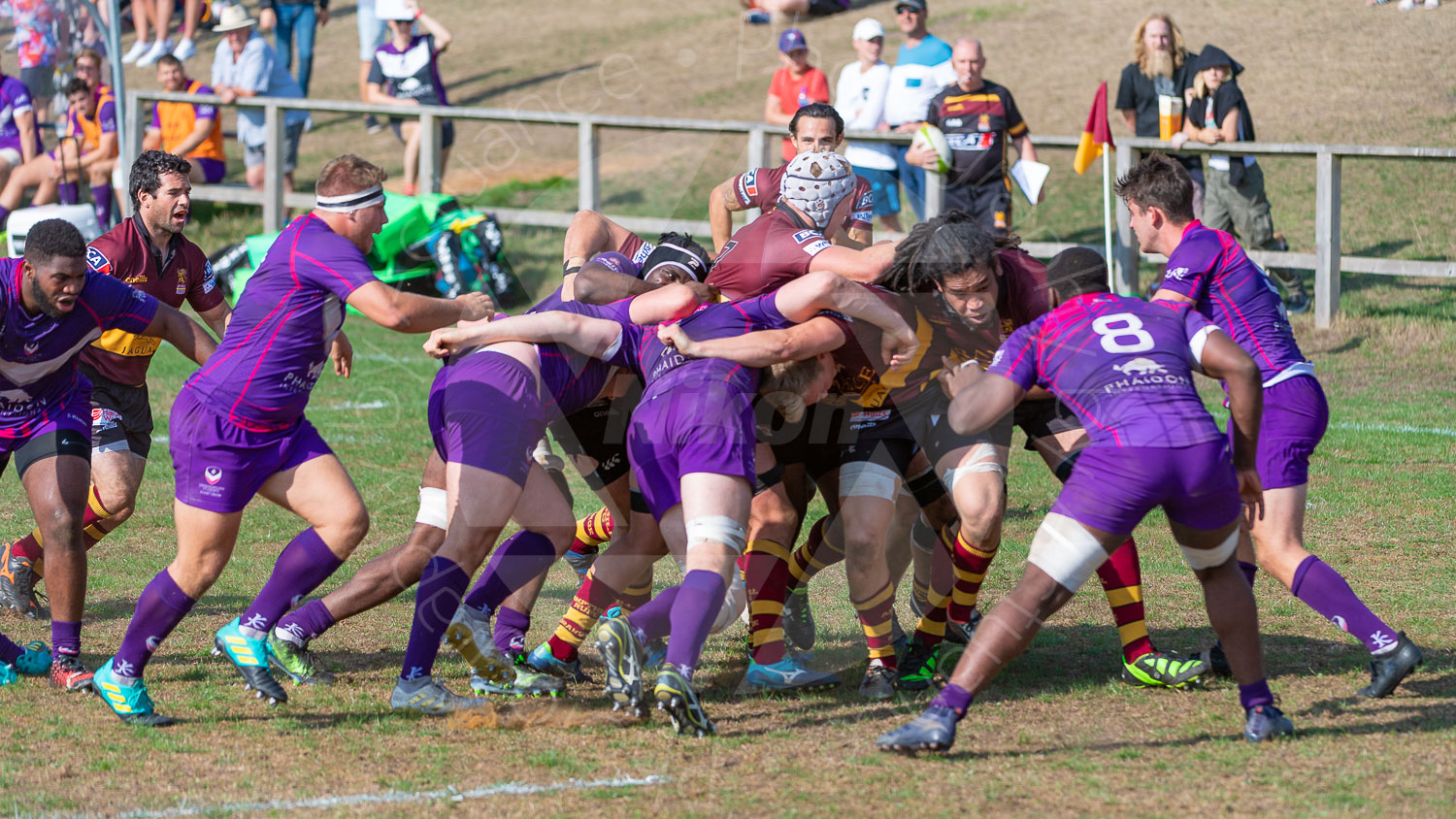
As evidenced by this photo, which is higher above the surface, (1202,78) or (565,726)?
(1202,78)

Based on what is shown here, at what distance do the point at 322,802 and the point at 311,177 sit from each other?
14976mm

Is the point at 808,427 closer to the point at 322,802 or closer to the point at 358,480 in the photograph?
the point at 322,802

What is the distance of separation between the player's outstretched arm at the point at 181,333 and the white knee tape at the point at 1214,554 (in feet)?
12.0

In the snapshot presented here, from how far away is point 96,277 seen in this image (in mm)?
5535

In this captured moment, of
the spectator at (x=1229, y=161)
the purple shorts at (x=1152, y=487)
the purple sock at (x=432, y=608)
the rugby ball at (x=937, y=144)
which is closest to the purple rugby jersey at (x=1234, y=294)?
the purple shorts at (x=1152, y=487)

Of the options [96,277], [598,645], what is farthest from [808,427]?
[96,277]

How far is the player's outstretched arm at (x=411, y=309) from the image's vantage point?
4871mm

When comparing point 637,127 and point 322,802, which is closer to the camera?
point 322,802

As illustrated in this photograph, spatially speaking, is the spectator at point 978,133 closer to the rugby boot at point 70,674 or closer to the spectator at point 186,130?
the spectator at point 186,130

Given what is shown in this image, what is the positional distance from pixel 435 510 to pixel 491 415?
25.3 inches

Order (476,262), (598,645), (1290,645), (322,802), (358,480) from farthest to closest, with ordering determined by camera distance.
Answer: (476,262) → (358,480) → (1290,645) → (598,645) → (322,802)

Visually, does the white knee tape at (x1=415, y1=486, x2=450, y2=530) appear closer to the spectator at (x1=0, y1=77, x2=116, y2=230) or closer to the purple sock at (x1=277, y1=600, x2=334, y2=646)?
the purple sock at (x1=277, y1=600, x2=334, y2=646)

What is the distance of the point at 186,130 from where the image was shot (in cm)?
1549

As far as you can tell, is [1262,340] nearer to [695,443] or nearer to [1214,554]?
[1214,554]
